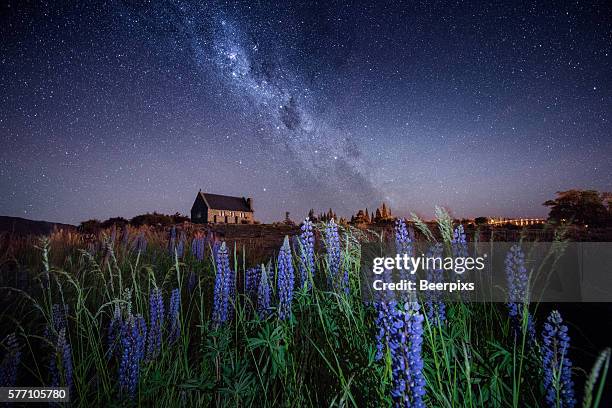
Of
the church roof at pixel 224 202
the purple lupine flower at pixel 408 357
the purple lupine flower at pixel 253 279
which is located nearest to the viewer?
the purple lupine flower at pixel 408 357

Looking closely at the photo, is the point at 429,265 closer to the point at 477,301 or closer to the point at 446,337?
the point at 446,337

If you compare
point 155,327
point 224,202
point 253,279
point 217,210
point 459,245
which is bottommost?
point 155,327

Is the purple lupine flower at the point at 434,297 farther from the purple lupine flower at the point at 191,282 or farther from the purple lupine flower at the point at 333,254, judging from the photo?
the purple lupine flower at the point at 191,282

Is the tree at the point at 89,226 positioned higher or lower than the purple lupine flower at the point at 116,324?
higher

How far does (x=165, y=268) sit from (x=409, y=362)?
5759 millimetres

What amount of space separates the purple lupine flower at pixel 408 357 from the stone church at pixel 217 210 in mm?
59749

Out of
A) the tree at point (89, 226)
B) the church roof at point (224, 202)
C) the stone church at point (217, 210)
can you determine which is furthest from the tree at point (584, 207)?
the church roof at point (224, 202)

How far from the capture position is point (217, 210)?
64250 millimetres

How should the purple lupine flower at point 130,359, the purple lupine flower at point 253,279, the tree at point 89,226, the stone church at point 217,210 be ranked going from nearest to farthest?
the purple lupine flower at point 130,359 < the purple lupine flower at point 253,279 < the tree at point 89,226 < the stone church at point 217,210

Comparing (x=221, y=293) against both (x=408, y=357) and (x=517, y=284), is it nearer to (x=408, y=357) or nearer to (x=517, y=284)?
(x=408, y=357)

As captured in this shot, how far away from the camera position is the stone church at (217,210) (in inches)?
2479

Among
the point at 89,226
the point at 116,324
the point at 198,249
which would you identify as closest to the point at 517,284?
the point at 116,324

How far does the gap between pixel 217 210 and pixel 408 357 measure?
65.1 metres

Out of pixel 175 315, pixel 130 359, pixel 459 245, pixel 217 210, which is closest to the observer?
pixel 130 359
